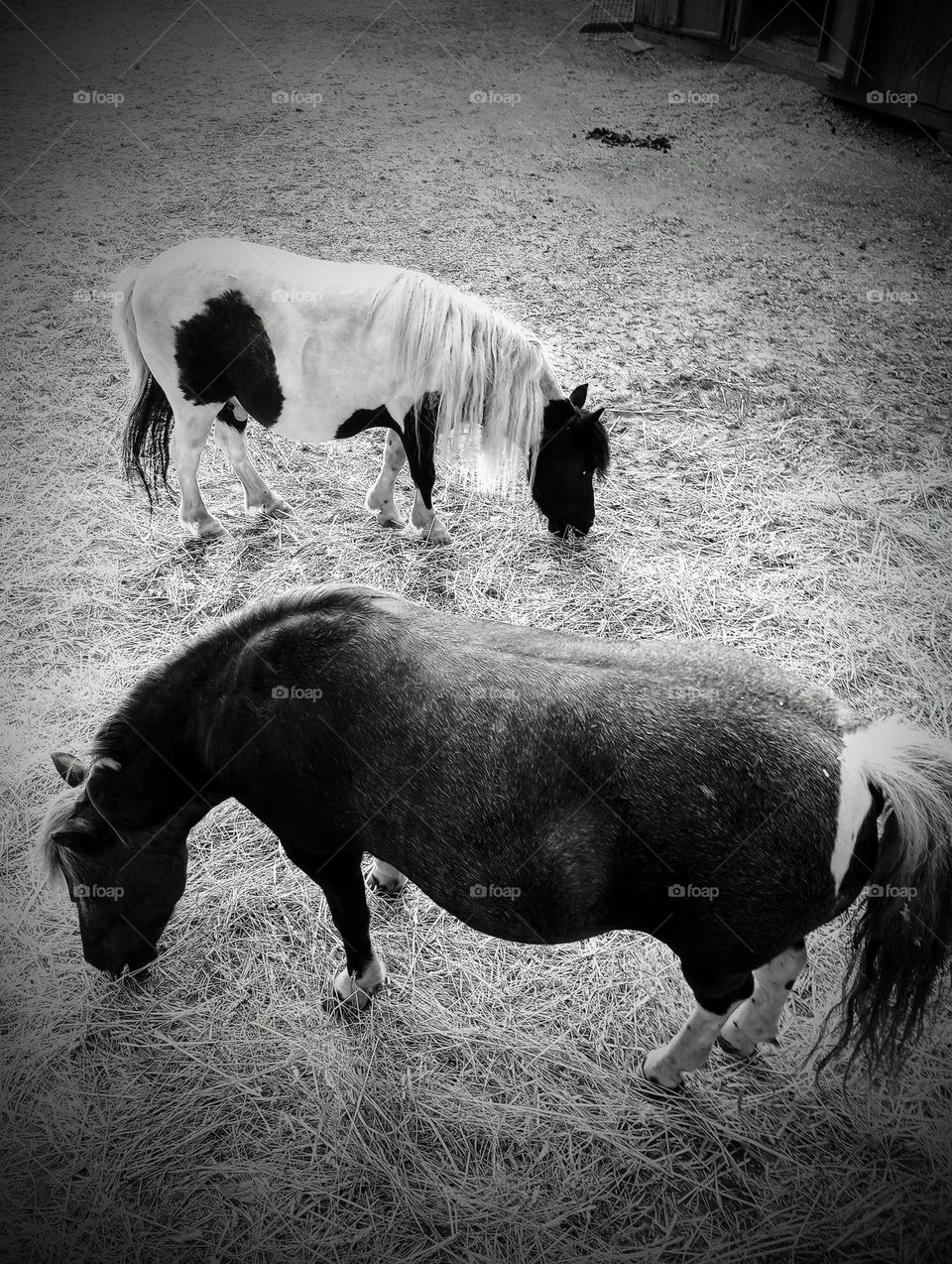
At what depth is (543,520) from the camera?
4.40 m

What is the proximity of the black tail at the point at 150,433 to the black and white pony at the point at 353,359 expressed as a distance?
0.15 metres

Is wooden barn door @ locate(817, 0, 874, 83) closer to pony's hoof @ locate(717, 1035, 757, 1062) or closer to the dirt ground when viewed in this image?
the dirt ground

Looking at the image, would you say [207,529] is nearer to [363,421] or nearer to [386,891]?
[363,421]

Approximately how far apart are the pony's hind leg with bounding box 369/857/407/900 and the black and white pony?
2032mm

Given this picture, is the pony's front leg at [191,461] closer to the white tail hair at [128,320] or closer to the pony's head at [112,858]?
the white tail hair at [128,320]

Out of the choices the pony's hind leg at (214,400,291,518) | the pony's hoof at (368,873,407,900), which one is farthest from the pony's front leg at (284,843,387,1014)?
the pony's hind leg at (214,400,291,518)

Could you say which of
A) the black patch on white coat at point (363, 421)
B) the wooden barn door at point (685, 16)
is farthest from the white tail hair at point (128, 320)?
the wooden barn door at point (685, 16)

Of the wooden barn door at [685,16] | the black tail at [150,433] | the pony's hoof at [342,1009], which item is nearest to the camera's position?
the pony's hoof at [342,1009]

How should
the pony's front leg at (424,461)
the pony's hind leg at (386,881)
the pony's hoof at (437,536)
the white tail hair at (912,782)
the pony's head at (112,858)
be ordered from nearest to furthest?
the white tail hair at (912,782)
the pony's head at (112,858)
the pony's hind leg at (386,881)
the pony's front leg at (424,461)
the pony's hoof at (437,536)

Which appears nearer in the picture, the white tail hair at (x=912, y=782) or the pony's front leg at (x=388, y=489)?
the white tail hair at (x=912, y=782)

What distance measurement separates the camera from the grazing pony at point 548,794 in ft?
5.74

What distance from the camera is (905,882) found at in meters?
1.75

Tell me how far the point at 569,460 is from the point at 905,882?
267 centimetres

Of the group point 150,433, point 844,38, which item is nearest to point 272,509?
point 150,433
